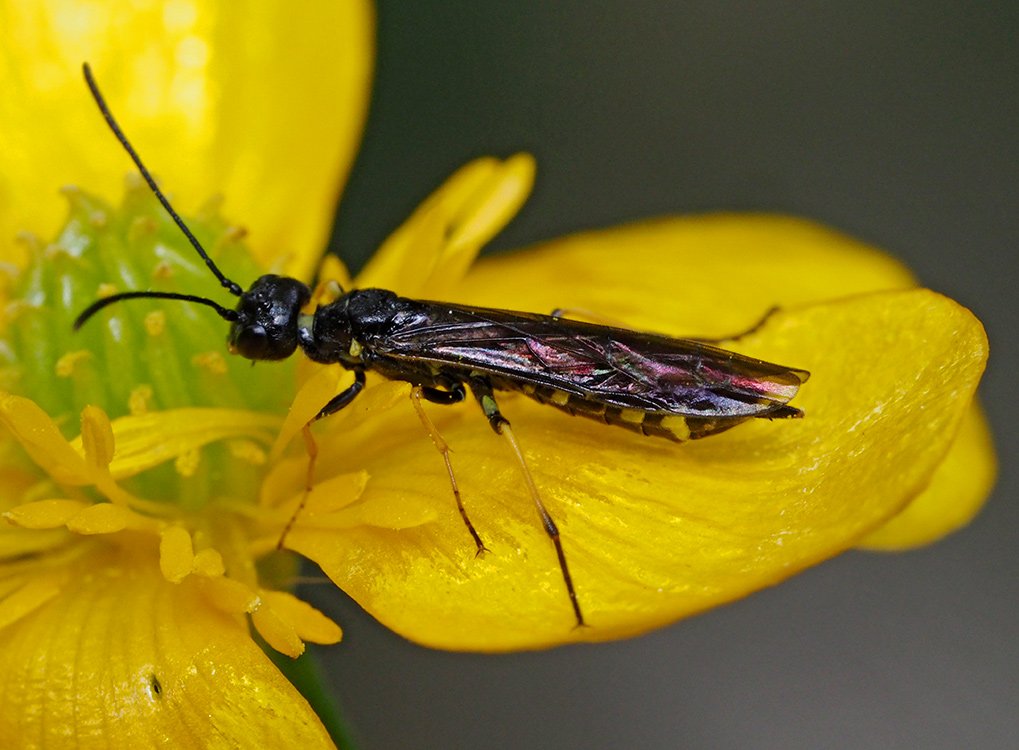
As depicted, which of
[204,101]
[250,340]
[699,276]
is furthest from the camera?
[204,101]

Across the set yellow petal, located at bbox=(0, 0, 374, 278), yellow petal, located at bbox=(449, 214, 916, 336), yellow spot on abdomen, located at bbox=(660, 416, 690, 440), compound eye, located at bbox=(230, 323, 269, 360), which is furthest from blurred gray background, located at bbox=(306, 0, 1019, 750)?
yellow spot on abdomen, located at bbox=(660, 416, 690, 440)

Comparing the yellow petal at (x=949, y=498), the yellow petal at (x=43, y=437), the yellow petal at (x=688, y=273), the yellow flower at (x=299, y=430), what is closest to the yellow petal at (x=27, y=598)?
the yellow flower at (x=299, y=430)

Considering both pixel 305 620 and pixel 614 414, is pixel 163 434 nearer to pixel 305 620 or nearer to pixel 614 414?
pixel 305 620

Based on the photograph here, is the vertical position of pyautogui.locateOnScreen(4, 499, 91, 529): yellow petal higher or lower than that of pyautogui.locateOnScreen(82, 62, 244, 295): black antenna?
lower

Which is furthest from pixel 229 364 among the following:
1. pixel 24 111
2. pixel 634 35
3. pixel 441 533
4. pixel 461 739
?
pixel 634 35

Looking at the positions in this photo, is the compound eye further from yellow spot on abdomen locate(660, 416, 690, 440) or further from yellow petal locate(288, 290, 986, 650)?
yellow spot on abdomen locate(660, 416, 690, 440)

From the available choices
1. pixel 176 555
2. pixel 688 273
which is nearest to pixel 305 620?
pixel 176 555
